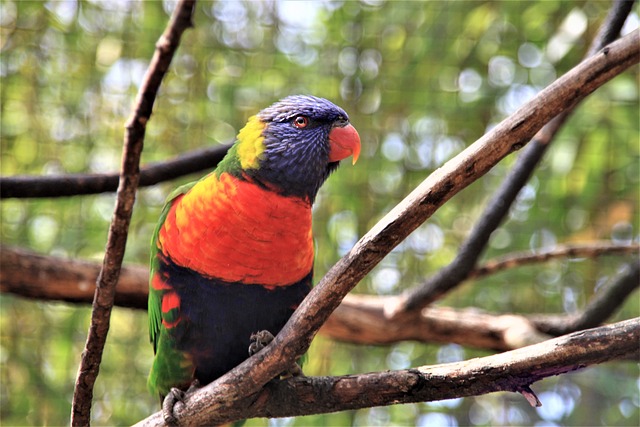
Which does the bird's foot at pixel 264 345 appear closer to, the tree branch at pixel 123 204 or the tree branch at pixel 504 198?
the tree branch at pixel 123 204

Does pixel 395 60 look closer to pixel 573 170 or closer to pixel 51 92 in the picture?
pixel 573 170

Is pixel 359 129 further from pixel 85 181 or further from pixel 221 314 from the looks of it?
pixel 221 314

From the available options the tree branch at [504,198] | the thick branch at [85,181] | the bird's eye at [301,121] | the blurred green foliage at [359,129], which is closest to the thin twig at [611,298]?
the tree branch at [504,198]

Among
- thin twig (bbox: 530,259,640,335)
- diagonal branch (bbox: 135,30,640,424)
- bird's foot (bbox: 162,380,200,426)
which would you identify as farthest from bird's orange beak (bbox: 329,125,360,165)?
thin twig (bbox: 530,259,640,335)

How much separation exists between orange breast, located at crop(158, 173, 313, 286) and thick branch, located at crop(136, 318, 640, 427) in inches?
11.8

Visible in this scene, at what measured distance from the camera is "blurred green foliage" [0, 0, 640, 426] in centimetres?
310

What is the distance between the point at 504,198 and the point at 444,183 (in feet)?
3.08

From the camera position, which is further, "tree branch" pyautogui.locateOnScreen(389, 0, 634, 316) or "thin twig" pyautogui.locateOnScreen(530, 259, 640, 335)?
"thin twig" pyautogui.locateOnScreen(530, 259, 640, 335)

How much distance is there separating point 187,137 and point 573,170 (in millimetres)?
1823

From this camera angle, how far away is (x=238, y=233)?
1691 mm

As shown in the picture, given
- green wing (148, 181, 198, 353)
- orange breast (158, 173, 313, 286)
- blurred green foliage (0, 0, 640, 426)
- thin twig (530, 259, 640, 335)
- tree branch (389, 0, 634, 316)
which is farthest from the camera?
blurred green foliage (0, 0, 640, 426)

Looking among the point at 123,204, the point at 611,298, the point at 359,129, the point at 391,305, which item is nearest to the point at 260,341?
the point at 123,204

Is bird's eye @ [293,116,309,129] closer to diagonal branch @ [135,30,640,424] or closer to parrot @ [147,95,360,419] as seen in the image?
parrot @ [147,95,360,419]

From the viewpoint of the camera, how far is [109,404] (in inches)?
124
